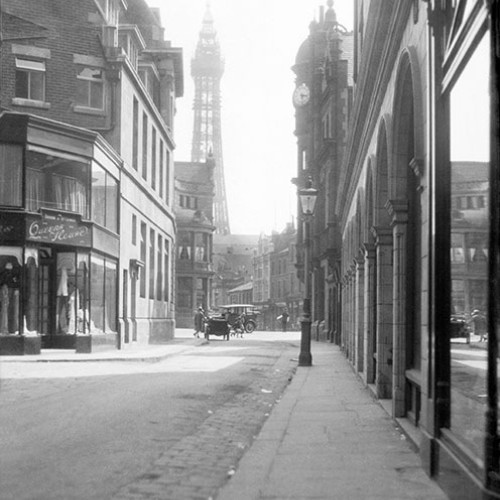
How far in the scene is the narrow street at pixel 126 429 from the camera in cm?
662

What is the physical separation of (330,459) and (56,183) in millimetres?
20453

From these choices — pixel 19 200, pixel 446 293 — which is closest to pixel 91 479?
pixel 446 293

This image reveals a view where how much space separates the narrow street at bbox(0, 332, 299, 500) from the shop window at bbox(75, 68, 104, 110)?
45.3 feet

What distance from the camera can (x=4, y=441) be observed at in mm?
8664

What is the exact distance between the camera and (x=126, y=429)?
32.0 feet

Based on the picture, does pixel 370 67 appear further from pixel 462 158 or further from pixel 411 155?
pixel 462 158

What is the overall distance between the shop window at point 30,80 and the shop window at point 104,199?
3.84 m

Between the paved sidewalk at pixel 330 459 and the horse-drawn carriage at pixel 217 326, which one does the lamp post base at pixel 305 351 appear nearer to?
the paved sidewalk at pixel 330 459

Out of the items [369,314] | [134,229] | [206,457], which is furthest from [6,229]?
[206,457]

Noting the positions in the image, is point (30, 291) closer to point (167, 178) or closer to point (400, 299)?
point (400, 299)

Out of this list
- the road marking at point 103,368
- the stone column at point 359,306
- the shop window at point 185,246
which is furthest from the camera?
the shop window at point 185,246

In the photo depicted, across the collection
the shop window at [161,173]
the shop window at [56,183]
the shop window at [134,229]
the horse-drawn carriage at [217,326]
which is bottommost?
the horse-drawn carriage at [217,326]

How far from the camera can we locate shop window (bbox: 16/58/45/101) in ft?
98.9

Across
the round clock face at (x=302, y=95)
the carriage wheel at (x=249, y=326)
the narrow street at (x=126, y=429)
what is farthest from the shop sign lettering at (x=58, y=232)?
the carriage wheel at (x=249, y=326)
